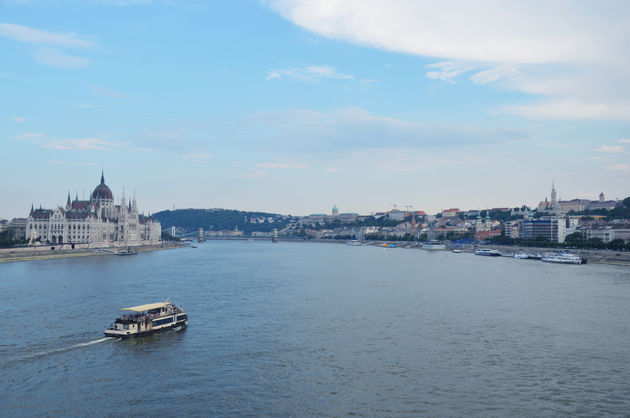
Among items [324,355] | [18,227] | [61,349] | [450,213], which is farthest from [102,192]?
[450,213]

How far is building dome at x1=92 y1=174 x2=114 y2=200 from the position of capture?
11494 centimetres

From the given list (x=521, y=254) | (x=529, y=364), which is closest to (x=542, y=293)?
(x=529, y=364)

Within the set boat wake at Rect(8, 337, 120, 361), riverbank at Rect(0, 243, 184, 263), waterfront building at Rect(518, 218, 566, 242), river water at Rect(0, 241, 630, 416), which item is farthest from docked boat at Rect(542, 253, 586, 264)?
riverbank at Rect(0, 243, 184, 263)

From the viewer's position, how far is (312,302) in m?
31.3

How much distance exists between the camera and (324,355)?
63.6ft

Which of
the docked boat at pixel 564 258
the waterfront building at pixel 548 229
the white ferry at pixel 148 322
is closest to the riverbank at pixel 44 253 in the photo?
the white ferry at pixel 148 322

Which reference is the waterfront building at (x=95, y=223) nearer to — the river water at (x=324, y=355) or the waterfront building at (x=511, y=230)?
the river water at (x=324, y=355)

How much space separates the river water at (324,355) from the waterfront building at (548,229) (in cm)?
7117

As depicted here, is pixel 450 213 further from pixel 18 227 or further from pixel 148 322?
pixel 148 322

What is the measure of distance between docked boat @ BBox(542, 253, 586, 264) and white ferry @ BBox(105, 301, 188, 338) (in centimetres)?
5428

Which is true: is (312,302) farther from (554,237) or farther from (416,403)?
(554,237)

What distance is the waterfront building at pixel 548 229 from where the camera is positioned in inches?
4025

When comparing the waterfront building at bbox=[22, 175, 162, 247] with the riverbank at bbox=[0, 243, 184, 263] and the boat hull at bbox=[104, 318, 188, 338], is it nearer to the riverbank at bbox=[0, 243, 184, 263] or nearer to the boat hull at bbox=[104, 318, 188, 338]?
the riverbank at bbox=[0, 243, 184, 263]

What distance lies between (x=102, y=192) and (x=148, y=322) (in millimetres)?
100657
